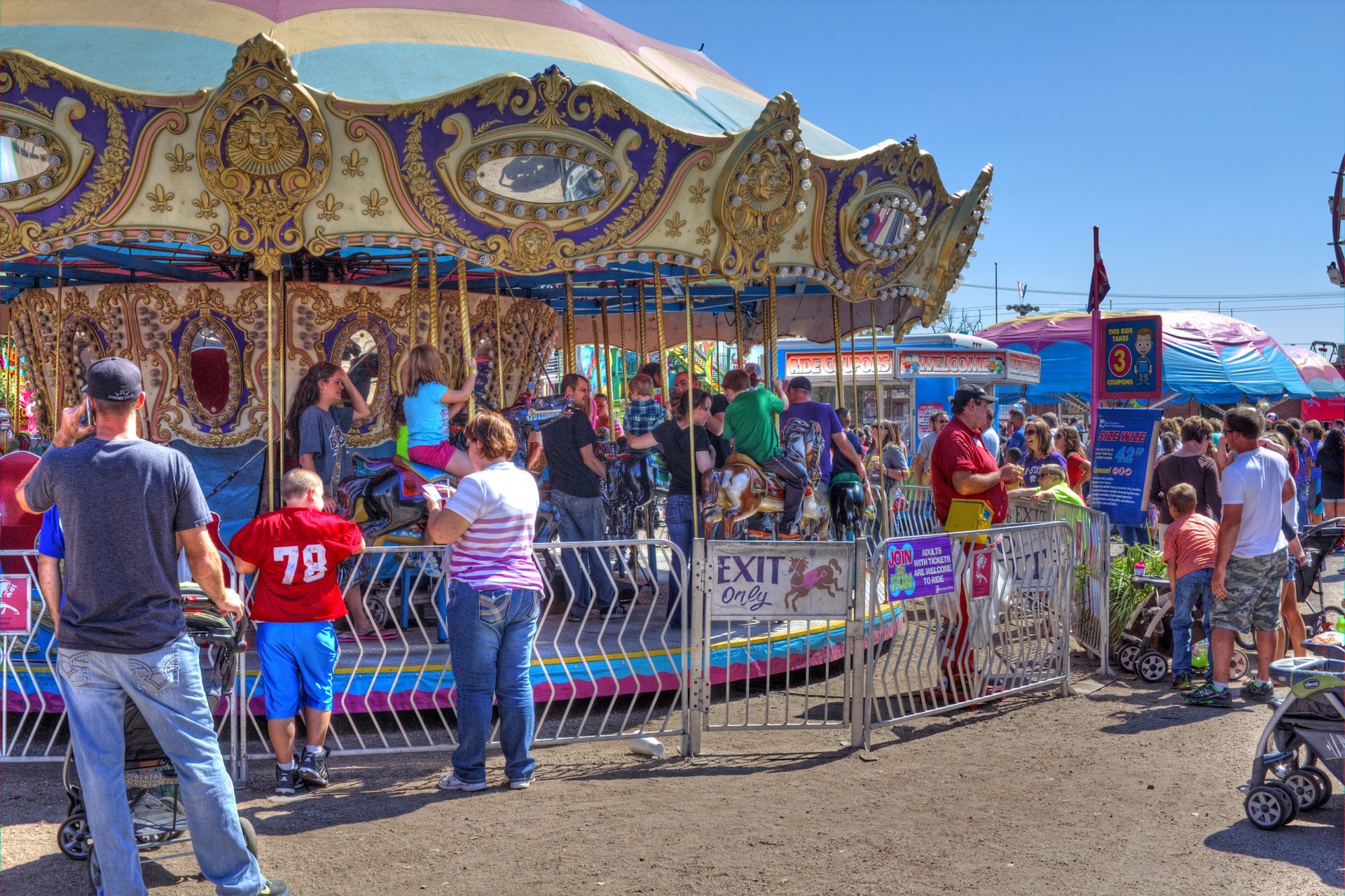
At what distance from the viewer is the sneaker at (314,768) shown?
543 cm

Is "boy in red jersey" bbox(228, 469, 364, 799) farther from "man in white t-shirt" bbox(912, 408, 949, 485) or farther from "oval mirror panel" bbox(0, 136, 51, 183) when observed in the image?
"man in white t-shirt" bbox(912, 408, 949, 485)

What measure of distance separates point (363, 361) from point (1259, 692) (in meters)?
7.21

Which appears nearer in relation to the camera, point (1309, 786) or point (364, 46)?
point (1309, 786)

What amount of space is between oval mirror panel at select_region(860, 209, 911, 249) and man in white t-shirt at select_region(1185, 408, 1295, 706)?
10.3 feet

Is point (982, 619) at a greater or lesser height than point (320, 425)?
lesser

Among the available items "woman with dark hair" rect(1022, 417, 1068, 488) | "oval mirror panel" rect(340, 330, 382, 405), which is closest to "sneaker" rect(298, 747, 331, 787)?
"oval mirror panel" rect(340, 330, 382, 405)

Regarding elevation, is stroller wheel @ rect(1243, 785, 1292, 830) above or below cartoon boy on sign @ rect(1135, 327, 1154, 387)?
below

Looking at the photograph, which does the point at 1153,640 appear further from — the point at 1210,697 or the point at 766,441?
the point at 766,441

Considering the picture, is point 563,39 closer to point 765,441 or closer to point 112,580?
point 765,441

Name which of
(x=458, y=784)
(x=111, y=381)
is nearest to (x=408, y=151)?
(x=111, y=381)

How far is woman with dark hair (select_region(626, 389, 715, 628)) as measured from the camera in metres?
8.59

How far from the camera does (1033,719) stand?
689 centimetres

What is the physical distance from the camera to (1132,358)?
41.0ft

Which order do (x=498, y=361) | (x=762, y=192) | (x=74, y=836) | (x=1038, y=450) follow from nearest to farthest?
(x=74, y=836)
(x=762, y=192)
(x=498, y=361)
(x=1038, y=450)
